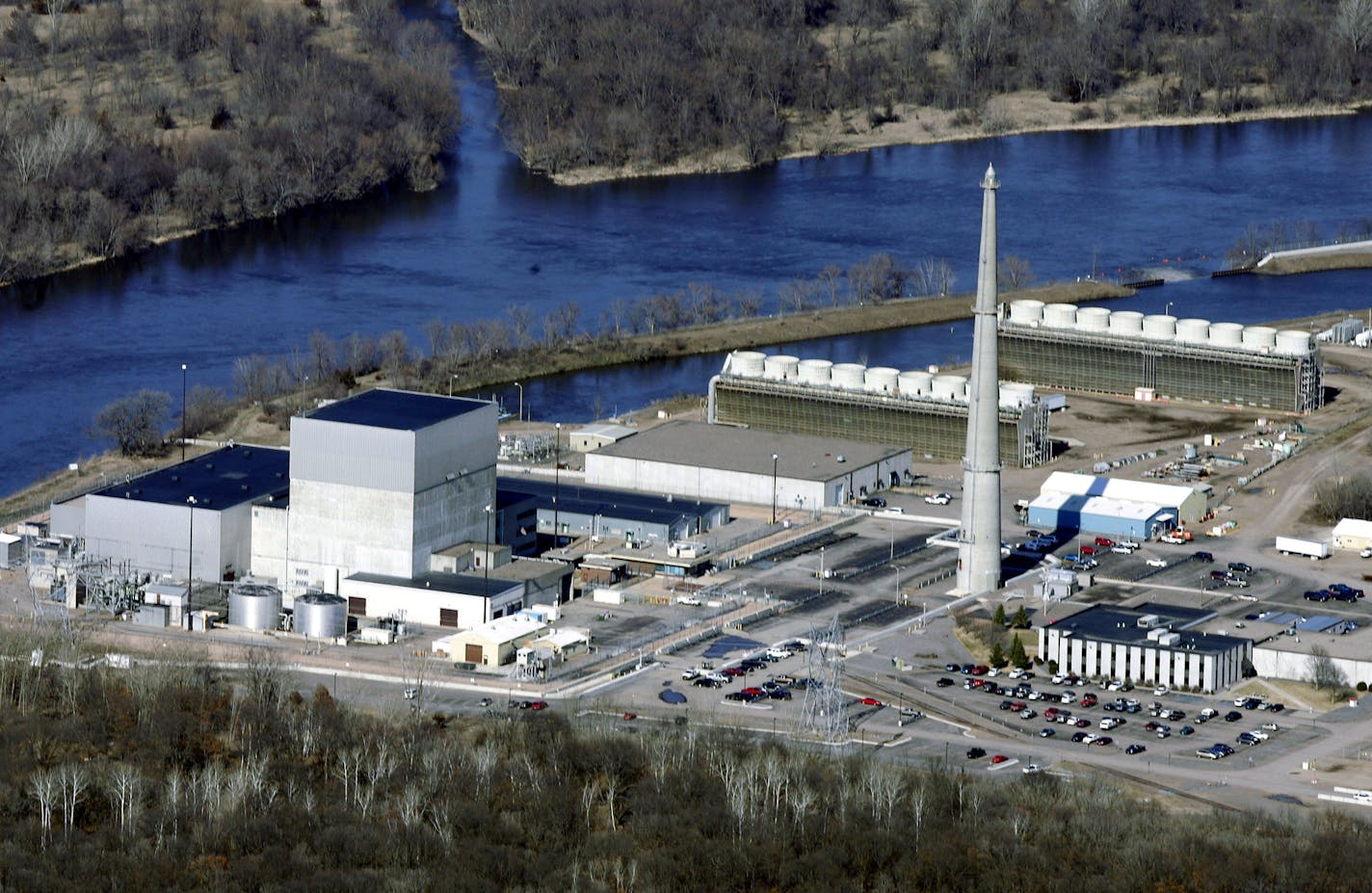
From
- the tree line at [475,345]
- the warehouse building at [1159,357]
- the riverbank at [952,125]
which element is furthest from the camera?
the riverbank at [952,125]

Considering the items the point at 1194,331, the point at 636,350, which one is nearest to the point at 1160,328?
the point at 1194,331

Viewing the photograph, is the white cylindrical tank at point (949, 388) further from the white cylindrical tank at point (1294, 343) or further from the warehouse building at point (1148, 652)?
the warehouse building at point (1148, 652)

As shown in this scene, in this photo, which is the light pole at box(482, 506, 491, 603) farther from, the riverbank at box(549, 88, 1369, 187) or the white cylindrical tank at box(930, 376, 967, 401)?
the riverbank at box(549, 88, 1369, 187)

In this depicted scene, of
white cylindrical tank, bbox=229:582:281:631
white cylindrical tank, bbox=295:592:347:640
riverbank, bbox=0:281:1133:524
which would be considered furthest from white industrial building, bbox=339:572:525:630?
riverbank, bbox=0:281:1133:524

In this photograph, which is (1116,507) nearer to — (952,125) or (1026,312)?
(1026,312)

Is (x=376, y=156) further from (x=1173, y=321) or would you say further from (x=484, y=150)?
(x=1173, y=321)

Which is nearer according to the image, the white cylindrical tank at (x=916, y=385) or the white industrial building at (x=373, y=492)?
the white industrial building at (x=373, y=492)

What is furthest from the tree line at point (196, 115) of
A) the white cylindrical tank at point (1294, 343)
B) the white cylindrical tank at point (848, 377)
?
the white cylindrical tank at point (1294, 343)
